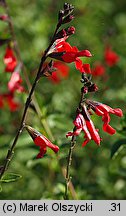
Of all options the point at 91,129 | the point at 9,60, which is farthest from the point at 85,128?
the point at 9,60

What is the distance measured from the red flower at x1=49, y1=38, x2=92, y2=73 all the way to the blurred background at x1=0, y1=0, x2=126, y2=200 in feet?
3.22

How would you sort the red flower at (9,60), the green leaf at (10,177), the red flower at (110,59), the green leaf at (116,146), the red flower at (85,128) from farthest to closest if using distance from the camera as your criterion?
the red flower at (110,59)
the red flower at (9,60)
the green leaf at (116,146)
the green leaf at (10,177)
the red flower at (85,128)

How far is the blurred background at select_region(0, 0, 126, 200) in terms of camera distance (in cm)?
412

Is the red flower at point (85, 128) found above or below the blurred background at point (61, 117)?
below

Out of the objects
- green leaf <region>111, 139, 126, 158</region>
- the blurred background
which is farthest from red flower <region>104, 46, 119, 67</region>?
green leaf <region>111, 139, 126, 158</region>

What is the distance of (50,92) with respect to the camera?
19.7 ft

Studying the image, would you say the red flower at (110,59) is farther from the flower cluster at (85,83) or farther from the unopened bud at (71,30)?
the unopened bud at (71,30)

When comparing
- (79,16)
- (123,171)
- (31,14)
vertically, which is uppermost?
(79,16)

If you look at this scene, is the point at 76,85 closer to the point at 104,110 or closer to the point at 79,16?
the point at 79,16

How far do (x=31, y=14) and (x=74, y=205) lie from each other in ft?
15.4

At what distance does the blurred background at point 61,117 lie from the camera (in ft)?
13.5

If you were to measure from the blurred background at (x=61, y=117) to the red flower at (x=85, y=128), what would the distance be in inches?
31.0

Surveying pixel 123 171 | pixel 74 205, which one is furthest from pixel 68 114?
pixel 74 205

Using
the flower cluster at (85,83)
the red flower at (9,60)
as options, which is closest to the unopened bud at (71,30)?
the flower cluster at (85,83)
